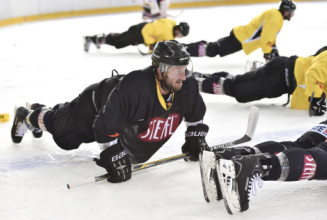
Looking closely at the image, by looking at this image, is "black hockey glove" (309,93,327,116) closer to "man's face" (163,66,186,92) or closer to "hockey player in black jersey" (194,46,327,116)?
"hockey player in black jersey" (194,46,327,116)

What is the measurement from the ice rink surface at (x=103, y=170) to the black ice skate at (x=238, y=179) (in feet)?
0.28

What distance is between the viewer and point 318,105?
386 centimetres

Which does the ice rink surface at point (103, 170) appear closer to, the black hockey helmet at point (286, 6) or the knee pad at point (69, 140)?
the knee pad at point (69, 140)

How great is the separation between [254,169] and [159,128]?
2.22ft

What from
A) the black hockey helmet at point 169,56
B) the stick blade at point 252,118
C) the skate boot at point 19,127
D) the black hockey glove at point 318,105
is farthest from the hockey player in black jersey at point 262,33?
the black hockey helmet at point 169,56

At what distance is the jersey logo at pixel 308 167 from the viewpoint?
227 cm

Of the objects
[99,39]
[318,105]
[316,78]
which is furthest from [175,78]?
[99,39]

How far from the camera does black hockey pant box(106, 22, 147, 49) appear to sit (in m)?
6.75

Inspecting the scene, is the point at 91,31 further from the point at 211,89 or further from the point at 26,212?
the point at 26,212

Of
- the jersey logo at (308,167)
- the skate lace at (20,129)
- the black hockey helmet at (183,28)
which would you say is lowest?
the skate lace at (20,129)

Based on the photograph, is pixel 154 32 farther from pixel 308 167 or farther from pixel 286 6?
pixel 308 167

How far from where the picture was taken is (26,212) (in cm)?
233

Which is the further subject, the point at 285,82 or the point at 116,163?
the point at 285,82

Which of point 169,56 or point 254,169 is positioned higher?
point 169,56
